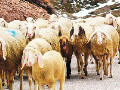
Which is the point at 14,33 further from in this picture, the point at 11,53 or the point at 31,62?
the point at 31,62

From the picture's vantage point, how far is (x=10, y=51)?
809 centimetres

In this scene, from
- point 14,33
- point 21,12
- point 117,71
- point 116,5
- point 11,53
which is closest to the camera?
point 11,53

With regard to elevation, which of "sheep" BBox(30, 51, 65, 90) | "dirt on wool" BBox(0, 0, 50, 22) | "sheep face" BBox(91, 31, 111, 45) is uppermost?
"dirt on wool" BBox(0, 0, 50, 22)

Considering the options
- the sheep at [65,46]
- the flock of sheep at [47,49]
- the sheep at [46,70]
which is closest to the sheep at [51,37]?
the flock of sheep at [47,49]

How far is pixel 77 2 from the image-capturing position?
147 ft

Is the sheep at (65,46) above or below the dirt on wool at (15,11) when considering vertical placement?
below

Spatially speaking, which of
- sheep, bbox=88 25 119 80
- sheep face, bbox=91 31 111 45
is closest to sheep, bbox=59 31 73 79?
sheep, bbox=88 25 119 80

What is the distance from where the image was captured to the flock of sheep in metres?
6.89

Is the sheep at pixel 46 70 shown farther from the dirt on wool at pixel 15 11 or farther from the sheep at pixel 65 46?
the dirt on wool at pixel 15 11

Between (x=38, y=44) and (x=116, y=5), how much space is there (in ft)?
104

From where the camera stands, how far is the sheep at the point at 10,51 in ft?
25.5

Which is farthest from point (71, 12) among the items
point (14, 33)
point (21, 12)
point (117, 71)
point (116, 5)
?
point (14, 33)

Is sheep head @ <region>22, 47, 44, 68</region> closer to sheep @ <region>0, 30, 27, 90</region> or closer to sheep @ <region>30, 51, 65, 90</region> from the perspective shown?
sheep @ <region>30, 51, 65, 90</region>

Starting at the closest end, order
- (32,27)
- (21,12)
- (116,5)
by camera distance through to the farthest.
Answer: (32,27) < (21,12) < (116,5)
